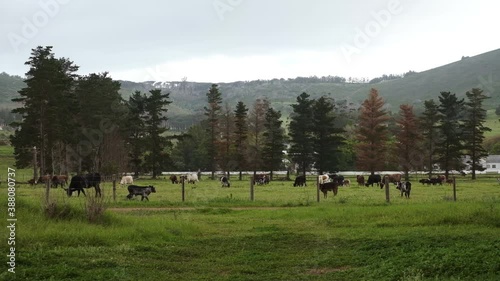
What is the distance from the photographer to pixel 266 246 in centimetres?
1370

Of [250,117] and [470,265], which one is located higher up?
[250,117]

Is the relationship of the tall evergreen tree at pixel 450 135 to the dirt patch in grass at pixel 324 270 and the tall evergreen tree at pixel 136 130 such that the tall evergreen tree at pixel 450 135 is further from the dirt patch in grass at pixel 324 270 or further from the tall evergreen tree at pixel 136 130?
the dirt patch in grass at pixel 324 270

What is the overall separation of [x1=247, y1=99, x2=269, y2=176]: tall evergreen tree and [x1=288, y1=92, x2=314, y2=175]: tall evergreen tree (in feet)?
16.8

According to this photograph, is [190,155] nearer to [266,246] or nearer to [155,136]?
[155,136]

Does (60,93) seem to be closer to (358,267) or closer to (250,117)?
(250,117)

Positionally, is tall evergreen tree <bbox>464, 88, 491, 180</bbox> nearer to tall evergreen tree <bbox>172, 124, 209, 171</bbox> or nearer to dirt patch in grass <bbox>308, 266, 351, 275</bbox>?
tall evergreen tree <bbox>172, 124, 209, 171</bbox>

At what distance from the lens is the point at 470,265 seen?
384 inches

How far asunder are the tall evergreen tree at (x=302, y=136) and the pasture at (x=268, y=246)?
54631mm

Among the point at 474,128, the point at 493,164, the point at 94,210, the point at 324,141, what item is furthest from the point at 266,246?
the point at 493,164

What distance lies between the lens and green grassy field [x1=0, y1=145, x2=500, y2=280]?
10.1 meters

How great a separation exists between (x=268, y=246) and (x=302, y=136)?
6169 cm

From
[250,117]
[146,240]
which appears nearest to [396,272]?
[146,240]

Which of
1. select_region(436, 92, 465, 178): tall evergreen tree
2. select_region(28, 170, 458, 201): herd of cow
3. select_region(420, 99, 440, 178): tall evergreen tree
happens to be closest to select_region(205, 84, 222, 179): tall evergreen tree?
select_region(28, 170, 458, 201): herd of cow

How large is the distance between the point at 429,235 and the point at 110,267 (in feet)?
27.2
